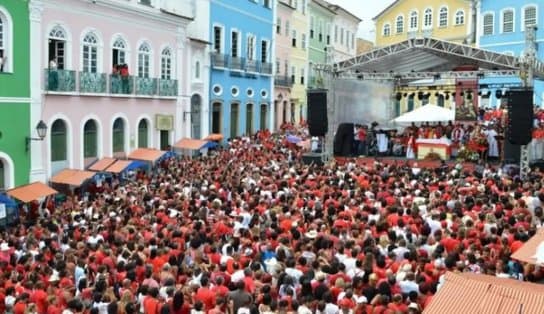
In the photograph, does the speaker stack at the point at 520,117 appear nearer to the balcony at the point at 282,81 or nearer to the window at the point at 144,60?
the window at the point at 144,60

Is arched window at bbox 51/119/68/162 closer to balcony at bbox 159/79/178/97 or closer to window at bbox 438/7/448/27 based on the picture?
balcony at bbox 159/79/178/97

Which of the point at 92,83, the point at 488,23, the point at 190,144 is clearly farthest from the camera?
the point at 488,23

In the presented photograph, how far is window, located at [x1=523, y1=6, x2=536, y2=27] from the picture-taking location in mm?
44125

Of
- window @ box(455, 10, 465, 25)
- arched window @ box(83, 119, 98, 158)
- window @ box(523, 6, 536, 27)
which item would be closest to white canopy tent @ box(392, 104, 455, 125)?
arched window @ box(83, 119, 98, 158)

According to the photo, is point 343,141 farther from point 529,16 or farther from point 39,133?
point 529,16

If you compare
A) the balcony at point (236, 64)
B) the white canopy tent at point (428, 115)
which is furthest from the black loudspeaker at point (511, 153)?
the balcony at point (236, 64)

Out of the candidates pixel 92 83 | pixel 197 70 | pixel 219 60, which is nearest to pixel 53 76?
pixel 92 83

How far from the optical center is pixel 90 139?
992 inches

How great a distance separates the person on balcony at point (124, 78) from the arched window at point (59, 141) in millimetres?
3350

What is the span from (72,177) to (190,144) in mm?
7041

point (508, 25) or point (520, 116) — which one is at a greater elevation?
point (508, 25)

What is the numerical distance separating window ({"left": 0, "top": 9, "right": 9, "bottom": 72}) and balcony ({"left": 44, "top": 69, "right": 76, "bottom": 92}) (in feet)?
5.22

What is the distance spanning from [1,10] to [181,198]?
947 cm

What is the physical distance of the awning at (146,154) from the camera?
990 inches
